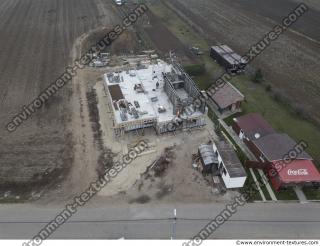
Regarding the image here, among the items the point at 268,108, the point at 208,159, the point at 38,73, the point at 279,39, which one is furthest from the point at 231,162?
the point at 279,39

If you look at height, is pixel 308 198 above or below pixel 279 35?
below

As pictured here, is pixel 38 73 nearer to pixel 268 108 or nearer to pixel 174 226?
pixel 174 226

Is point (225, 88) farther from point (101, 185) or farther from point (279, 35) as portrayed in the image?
point (279, 35)

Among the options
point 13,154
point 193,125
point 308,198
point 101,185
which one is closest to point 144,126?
point 193,125

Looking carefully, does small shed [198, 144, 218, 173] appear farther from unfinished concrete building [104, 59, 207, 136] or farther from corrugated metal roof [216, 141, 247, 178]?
unfinished concrete building [104, 59, 207, 136]

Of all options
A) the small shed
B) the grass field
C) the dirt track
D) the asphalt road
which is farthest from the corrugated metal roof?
the dirt track
